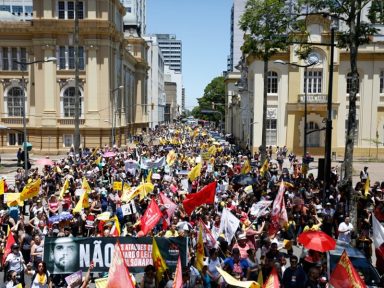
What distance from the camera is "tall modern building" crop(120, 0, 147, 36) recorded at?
81312mm

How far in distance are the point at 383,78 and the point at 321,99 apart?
5595 millimetres

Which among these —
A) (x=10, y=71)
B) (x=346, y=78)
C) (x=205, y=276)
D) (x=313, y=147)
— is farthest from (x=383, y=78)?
(x=205, y=276)

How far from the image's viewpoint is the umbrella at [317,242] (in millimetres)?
10734

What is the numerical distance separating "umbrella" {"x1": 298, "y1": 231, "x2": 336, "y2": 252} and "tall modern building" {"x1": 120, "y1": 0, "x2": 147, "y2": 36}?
7356 cm

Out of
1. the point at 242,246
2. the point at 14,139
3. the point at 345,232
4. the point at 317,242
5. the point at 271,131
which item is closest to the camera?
the point at 317,242

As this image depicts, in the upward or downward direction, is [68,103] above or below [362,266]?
above

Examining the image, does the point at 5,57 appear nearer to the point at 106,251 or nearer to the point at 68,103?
the point at 68,103

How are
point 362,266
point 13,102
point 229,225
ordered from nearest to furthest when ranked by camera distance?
point 362,266 < point 229,225 < point 13,102

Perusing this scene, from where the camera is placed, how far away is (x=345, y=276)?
28.9ft

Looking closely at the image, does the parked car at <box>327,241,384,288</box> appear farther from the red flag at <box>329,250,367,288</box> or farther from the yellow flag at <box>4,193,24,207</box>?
the yellow flag at <box>4,193,24,207</box>

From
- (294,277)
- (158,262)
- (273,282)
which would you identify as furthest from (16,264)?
(294,277)

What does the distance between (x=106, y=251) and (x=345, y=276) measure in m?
5.00

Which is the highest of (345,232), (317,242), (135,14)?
(135,14)

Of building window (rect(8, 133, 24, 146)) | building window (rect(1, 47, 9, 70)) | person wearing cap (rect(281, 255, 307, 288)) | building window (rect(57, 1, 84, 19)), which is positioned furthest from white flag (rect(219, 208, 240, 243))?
building window (rect(1, 47, 9, 70))
